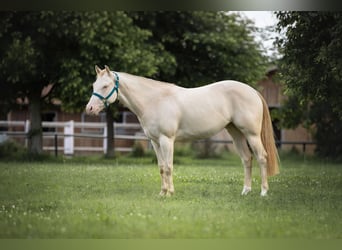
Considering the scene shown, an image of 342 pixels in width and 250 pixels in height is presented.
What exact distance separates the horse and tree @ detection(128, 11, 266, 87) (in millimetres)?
1171

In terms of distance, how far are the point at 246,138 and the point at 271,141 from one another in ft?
0.81

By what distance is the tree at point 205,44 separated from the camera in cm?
766

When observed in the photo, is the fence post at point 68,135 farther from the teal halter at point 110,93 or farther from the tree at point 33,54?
the teal halter at point 110,93

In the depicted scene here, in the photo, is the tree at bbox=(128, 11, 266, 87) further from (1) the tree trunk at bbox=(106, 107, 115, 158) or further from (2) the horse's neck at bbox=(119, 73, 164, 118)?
(2) the horse's neck at bbox=(119, 73, 164, 118)

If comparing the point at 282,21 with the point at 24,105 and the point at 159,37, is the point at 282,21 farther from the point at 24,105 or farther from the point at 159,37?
the point at 24,105

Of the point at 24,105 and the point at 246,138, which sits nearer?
the point at 246,138

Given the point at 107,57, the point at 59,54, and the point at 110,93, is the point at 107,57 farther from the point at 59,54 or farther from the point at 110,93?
the point at 110,93

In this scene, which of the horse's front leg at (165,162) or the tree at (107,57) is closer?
the horse's front leg at (165,162)

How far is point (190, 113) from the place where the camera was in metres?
6.22

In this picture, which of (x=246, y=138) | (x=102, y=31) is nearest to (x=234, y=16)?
(x=102, y=31)

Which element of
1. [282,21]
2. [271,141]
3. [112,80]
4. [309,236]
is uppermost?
[282,21]

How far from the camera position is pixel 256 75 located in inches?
304

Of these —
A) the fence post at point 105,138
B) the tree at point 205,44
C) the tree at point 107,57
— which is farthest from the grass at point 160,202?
the tree at point 205,44

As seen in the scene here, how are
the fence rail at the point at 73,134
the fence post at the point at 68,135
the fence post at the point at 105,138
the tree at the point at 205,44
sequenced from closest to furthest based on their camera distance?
the fence rail at the point at 73,134 → the fence post at the point at 68,135 → the fence post at the point at 105,138 → the tree at the point at 205,44
